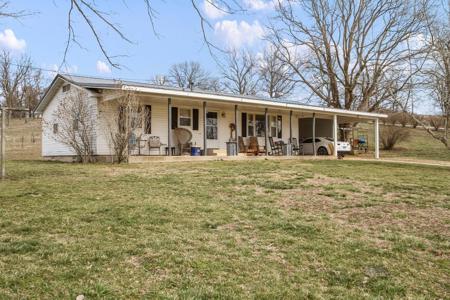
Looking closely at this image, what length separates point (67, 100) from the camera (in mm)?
16219

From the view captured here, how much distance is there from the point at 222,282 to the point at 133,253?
1.06 metres

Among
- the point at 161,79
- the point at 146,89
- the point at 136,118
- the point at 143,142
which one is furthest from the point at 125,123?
the point at 161,79

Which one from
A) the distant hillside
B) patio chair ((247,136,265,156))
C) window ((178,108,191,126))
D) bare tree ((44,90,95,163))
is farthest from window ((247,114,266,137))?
the distant hillside

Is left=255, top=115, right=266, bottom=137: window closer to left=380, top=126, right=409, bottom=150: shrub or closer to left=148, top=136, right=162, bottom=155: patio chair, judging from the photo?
left=148, top=136, right=162, bottom=155: patio chair

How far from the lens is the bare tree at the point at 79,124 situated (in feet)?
49.3

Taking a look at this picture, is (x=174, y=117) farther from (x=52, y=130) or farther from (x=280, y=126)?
(x=280, y=126)

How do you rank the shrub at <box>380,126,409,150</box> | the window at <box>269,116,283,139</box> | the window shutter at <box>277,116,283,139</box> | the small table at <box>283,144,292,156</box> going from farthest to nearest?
the shrub at <box>380,126,409,150</box>, the window shutter at <box>277,116,283,139</box>, the window at <box>269,116,283,139</box>, the small table at <box>283,144,292,156</box>

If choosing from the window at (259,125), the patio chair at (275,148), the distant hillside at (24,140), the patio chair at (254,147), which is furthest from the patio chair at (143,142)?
the distant hillside at (24,140)

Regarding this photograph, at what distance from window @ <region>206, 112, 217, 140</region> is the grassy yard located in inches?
426

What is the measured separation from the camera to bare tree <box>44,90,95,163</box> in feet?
49.3

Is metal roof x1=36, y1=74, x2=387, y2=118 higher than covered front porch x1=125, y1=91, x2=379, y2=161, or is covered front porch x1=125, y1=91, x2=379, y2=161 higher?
metal roof x1=36, y1=74, x2=387, y2=118

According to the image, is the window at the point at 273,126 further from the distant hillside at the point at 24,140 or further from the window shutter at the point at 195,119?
the distant hillside at the point at 24,140

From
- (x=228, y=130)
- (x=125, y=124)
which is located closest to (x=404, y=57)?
(x=228, y=130)

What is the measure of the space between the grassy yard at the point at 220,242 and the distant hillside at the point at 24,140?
56.9 ft
